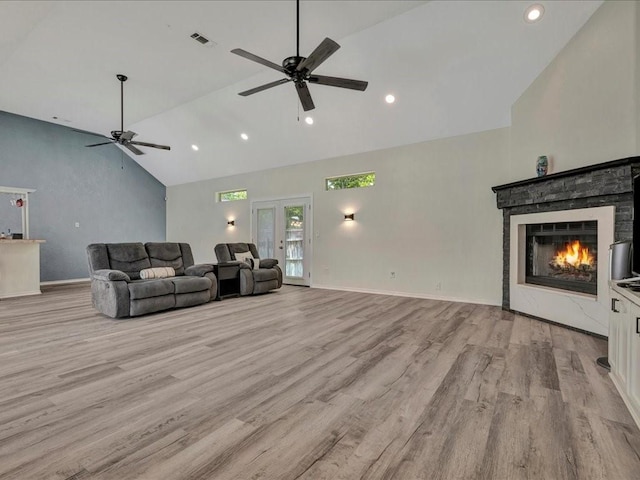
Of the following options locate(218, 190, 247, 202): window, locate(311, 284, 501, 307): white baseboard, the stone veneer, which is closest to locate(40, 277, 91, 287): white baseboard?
locate(218, 190, 247, 202): window

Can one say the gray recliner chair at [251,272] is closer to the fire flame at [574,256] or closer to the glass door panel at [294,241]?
the glass door panel at [294,241]

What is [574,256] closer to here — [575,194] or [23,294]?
[575,194]

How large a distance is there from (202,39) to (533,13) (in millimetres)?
4154

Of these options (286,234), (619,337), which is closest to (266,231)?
(286,234)

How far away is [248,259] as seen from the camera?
6.38 metres

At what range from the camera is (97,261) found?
471cm

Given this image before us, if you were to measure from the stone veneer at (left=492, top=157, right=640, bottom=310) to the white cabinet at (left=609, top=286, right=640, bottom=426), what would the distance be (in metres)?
1.33

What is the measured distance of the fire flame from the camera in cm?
386

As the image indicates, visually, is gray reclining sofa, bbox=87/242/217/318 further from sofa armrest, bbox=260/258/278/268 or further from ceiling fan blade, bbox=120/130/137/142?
ceiling fan blade, bbox=120/130/137/142

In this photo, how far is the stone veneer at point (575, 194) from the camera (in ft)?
10.5

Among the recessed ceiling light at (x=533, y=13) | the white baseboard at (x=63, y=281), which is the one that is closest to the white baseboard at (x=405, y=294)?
the recessed ceiling light at (x=533, y=13)

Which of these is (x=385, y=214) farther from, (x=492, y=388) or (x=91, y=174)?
(x=91, y=174)

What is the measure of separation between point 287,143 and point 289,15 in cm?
317

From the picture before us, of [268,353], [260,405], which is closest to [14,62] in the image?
[268,353]
